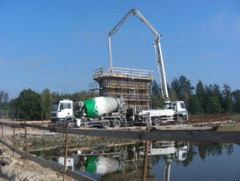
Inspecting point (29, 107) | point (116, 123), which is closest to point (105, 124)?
point (116, 123)

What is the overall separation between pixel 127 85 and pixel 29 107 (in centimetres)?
2604

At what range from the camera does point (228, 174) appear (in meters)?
9.89

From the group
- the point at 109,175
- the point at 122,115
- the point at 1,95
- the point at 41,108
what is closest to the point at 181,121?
the point at 122,115

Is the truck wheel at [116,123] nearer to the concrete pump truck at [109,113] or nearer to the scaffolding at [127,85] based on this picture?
the concrete pump truck at [109,113]

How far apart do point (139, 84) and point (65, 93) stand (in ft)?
124

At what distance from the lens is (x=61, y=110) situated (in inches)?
803

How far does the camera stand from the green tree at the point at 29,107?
45906 millimetres

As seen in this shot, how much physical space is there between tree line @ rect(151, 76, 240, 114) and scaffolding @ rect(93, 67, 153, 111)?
101 feet

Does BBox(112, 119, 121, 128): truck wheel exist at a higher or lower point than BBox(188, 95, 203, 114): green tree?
lower

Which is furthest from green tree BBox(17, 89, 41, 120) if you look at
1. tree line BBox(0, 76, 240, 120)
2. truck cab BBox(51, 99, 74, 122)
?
truck cab BBox(51, 99, 74, 122)

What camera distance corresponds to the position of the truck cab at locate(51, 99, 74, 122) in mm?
20266

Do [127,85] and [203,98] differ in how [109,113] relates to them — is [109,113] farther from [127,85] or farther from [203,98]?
[203,98]

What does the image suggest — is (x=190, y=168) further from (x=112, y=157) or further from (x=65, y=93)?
(x=65, y=93)

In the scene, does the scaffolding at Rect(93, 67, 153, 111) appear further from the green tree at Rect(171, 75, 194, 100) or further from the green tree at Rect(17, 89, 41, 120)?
the green tree at Rect(171, 75, 194, 100)
